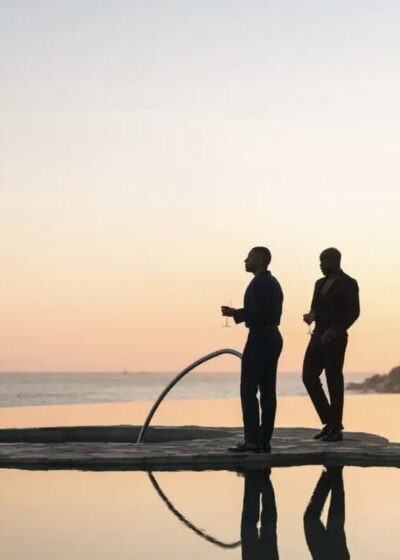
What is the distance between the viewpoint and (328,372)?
367 inches

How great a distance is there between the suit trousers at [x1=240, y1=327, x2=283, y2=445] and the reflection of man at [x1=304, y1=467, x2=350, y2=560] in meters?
1.55

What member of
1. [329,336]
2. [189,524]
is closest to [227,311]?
[329,336]

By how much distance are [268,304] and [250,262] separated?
403 millimetres

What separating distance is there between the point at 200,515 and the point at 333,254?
4.60 meters

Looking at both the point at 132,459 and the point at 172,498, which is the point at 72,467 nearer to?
the point at 132,459

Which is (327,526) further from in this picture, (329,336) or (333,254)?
(333,254)

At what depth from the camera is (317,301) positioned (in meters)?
9.45

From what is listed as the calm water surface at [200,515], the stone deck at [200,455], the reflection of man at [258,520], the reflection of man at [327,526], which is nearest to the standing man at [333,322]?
the stone deck at [200,455]

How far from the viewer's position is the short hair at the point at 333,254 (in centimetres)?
932

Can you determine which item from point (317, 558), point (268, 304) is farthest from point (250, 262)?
point (317, 558)

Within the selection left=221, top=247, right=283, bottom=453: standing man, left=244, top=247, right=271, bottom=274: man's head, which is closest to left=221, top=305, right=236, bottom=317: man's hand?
left=221, top=247, right=283, bottom=453: standing man

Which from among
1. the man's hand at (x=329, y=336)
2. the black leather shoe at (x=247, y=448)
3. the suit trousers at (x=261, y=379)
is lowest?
the black leather shoe at (x=247, y=448)

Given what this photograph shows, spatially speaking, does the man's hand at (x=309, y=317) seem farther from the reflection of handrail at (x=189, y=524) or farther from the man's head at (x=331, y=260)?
the reflection of handrail at (x=189, y=524)

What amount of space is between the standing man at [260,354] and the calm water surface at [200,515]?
0.87 meters
